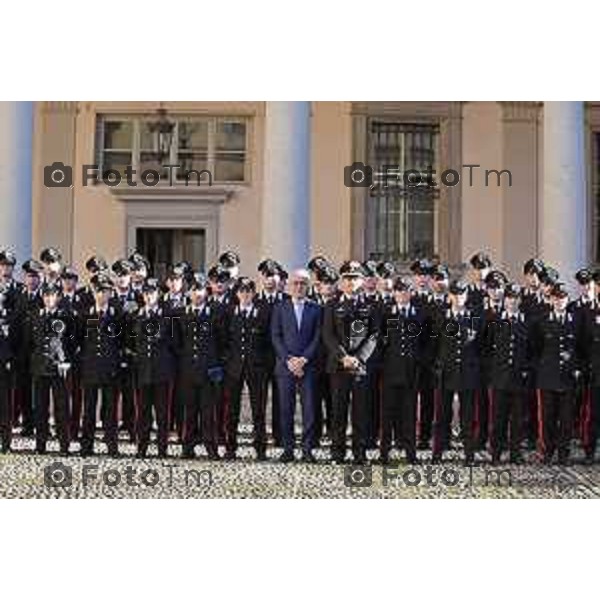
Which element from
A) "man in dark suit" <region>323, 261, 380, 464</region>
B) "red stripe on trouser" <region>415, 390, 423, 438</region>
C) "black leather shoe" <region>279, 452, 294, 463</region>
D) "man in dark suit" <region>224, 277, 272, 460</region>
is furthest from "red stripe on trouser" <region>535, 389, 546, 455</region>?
"man in dark suit" <region>224, 277, 272, 460</region>

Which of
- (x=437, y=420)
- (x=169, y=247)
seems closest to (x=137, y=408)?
(x=169, y=247)

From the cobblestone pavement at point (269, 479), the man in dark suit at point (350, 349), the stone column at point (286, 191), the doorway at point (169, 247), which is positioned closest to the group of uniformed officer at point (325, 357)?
the man in dark suit at point (350, 349)

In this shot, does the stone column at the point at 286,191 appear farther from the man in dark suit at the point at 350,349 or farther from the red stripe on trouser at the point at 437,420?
the red stripe on trouser at the point at 437,420

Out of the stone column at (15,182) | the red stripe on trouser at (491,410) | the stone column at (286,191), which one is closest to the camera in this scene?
the red stripe on trouser at (491,410)

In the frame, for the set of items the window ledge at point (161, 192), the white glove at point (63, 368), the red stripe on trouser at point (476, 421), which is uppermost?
the window ledge at point (161, 192)

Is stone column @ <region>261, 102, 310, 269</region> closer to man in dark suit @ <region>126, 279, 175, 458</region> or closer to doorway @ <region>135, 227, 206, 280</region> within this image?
doorway @ <region>135, 227, 206, 280</region>

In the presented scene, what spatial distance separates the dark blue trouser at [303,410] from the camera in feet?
27.1

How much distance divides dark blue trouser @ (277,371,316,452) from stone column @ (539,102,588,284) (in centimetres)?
197

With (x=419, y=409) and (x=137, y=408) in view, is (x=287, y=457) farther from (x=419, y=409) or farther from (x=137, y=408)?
(x=137, y=408)

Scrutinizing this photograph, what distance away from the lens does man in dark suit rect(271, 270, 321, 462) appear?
8234 mm

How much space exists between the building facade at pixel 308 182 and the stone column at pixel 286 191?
0.01 meters

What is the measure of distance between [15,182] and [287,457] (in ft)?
9.67

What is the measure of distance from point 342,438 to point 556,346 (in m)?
1.59

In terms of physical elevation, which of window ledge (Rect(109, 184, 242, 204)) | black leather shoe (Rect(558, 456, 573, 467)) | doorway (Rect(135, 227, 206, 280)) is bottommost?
black leather shoe (Rect(558, 456, 573, 467))
